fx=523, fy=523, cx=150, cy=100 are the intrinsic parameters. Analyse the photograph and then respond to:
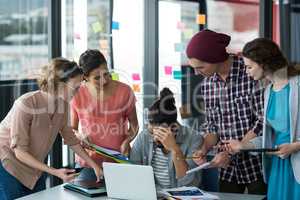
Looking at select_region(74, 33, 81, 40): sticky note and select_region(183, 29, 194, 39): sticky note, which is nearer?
select_region(74, 33, 81, 40): sticky note

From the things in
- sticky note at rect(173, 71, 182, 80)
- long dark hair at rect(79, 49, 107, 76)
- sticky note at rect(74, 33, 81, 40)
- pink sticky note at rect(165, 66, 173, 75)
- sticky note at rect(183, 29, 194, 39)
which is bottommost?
sticky note at rect(173, 71, 182, 80)

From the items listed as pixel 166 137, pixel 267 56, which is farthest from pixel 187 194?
pixel 267 56

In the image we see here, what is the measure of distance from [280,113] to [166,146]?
62 cm

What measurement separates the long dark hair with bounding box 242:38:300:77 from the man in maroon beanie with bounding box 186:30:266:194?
9.0 inches

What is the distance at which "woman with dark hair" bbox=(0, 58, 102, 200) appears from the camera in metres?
2.79

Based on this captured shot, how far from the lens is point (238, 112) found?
288cm

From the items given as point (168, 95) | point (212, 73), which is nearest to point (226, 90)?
point (212, 73)

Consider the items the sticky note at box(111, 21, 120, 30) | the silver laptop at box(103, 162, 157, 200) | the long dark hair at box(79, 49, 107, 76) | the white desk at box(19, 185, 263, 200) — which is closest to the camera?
the silver laptop at box(103, 162, 157, 200)

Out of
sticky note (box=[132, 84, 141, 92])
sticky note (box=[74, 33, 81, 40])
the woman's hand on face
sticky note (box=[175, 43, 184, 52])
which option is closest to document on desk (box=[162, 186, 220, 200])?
the woman's hand on face

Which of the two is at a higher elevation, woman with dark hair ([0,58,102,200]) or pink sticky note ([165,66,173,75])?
pink sticky note ([165,66,173,75])

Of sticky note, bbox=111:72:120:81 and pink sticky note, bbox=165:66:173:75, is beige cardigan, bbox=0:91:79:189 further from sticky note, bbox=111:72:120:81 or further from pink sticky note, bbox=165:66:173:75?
pink sticky note, bbox=165:66:173:75

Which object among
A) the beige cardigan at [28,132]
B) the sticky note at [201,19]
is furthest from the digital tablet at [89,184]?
the sticky note at [201,19]

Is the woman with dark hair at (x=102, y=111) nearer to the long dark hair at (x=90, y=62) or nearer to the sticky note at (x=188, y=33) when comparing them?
the long dark hair at (x=90, y=62)

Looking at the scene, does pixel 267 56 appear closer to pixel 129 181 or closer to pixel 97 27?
pixel 129 181
